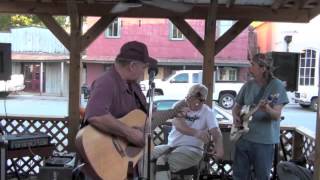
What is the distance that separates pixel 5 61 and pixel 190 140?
2.35 meters

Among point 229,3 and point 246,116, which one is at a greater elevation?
point 229,3

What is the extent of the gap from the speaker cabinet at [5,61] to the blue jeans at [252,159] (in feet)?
8.92

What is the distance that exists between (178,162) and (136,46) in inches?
69.2

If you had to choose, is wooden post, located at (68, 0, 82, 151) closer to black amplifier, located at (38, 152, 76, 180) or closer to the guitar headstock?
black amplifier, located at (38, 152, 76, 180)

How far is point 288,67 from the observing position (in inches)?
215

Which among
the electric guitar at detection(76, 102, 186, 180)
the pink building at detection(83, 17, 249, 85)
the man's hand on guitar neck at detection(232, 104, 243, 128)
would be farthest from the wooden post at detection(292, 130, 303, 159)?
the pink building at detection(83, 17, 249, 85)

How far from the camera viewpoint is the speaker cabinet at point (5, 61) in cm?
536

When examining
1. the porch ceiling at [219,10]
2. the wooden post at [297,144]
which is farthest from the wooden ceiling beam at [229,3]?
the wooden post at [297,144]

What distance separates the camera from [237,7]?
543 centimetres

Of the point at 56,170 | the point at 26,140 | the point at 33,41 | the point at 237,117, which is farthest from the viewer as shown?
the point at 33,41

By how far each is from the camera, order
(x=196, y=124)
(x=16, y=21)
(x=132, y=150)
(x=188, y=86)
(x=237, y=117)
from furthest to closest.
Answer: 1. (x=16, y=21)
2. (x=188, y=86)
3. (x=196, y=124)
4. (x=237, y=117)
5. (x=132, y=150)

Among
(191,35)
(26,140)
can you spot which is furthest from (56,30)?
(191,35)

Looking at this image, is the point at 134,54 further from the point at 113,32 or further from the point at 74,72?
the point at 113,32

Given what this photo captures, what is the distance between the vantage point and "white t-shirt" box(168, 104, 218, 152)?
434 cm
